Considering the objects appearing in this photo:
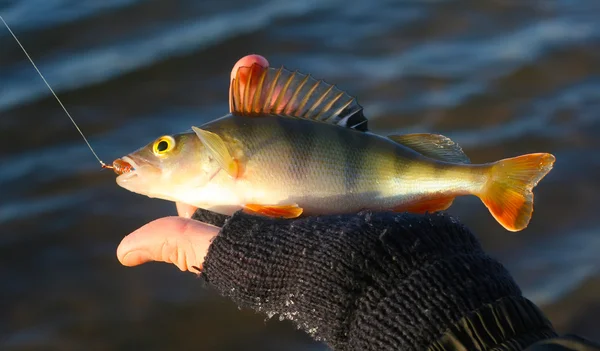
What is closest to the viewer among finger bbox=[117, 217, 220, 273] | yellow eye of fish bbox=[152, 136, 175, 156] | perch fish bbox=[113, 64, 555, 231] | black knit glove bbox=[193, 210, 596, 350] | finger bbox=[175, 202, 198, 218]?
black knit glove bbox=[193, 210, 596, 350]

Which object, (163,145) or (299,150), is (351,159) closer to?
(299,150)

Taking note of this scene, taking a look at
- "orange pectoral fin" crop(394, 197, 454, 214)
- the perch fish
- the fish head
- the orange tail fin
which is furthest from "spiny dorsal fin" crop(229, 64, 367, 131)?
the orange tail fin

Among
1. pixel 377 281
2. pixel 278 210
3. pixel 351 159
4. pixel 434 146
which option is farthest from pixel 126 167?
pixel 434 146

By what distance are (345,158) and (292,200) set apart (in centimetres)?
30

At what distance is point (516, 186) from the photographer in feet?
9.26

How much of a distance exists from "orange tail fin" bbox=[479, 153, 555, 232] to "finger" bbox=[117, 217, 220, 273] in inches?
49.6

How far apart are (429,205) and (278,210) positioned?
72cm

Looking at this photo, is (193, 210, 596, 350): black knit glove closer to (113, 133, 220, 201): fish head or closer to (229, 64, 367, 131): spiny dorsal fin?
(113, 133, 220, 201): fish head

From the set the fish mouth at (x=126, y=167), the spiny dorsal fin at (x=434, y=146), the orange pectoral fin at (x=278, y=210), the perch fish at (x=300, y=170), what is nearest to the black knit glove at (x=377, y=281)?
the orange pectoral fin at (x=278, y=210)

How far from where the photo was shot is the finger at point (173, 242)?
272 cm

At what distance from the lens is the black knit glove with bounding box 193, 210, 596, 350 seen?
7.28 ft

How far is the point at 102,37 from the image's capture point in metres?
6.81

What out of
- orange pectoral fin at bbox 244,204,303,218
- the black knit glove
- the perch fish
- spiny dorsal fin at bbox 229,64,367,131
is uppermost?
spiny dorsal fin at bbox 229,64,367,131

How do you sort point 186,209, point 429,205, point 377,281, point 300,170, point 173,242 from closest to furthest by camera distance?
1. point 377,281
2. point 173,242
3. point 300,170
4. point 429,205
5. point 186,209
